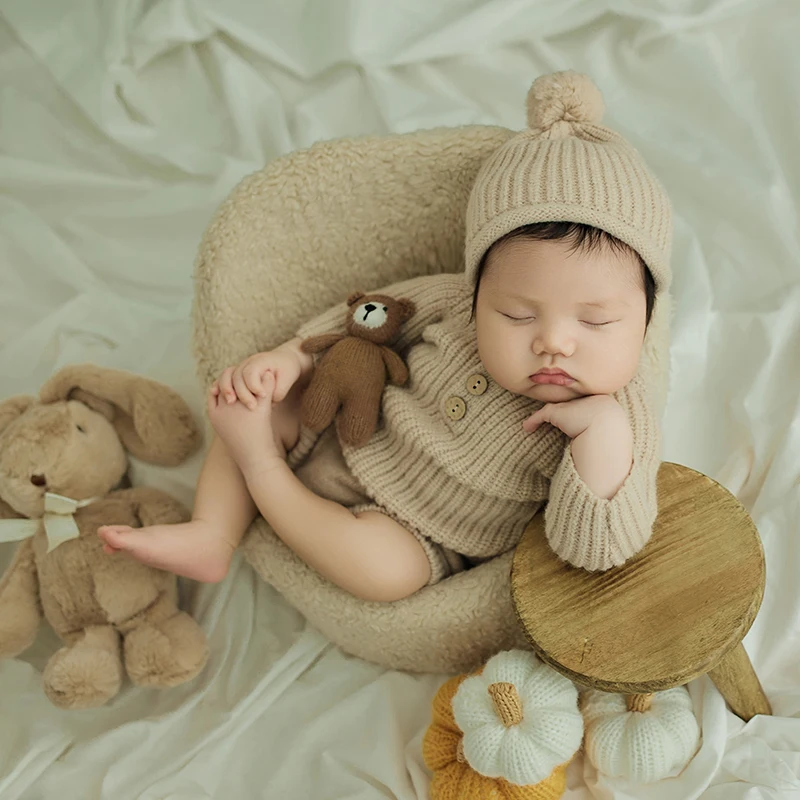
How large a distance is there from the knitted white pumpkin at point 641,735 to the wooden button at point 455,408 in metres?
0.38

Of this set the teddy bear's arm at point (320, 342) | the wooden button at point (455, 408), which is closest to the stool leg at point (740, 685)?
the wooden button at point (455, 408)

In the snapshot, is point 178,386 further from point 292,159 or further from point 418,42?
point 418,42

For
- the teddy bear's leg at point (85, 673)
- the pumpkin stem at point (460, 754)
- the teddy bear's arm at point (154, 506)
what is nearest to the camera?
the pumpkin stem at point (460, 754)

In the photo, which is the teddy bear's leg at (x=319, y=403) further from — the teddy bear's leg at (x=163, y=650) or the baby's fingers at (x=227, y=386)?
the teddy bear's leg at (x=163, y=650)

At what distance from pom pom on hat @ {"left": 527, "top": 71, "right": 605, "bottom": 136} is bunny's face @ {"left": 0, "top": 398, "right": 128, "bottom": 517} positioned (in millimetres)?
740

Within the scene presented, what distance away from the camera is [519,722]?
94 cm

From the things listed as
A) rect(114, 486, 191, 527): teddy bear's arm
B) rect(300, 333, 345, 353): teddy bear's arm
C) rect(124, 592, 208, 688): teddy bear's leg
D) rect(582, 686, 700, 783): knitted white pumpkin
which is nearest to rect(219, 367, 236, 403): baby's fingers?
rect(300, 333, 345, 353): teddy bear's arm

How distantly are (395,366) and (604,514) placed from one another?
14.7 inches

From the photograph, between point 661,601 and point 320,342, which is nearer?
point 661,601

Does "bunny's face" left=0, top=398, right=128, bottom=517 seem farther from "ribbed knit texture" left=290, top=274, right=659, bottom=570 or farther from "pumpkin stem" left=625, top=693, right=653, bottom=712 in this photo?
"pumpkin stem" left=625, top=693, right=653, bottom=712

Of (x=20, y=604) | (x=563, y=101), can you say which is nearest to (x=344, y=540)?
(x=20, y=604)

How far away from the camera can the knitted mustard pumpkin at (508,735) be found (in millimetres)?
932

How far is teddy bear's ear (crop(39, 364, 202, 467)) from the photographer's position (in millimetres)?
1254

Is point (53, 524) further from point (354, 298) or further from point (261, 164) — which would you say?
point (261, 164)
